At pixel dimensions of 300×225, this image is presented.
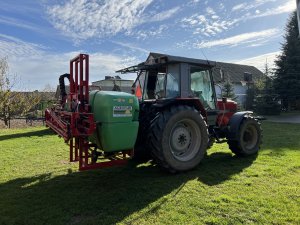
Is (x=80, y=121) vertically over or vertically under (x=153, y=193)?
over

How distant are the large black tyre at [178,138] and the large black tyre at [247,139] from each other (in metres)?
1.29

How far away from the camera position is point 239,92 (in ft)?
111

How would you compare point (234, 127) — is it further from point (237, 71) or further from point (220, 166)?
point (237, 71)

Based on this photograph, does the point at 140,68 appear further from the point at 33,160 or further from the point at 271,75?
the point at 271,75

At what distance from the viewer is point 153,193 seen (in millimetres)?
4715

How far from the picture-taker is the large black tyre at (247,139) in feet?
22.9

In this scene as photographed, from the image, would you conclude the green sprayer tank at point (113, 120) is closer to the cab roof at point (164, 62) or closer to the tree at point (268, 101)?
the cab roof at point (164, 62)

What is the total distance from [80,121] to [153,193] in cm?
166

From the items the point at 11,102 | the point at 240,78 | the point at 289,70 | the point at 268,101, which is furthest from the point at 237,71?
the point at 11,102

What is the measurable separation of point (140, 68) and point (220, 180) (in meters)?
3.18

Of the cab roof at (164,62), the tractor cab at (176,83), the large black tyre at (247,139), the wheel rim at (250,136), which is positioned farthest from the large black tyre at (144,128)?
the wheel rim at (250,136)

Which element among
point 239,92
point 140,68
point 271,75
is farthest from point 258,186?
point 239,92

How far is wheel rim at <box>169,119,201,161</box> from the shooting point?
232 inches

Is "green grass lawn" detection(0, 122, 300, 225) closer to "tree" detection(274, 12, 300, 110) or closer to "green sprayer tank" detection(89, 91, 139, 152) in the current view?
"green sprayer tank" detection(89, 91, 139, 152)
